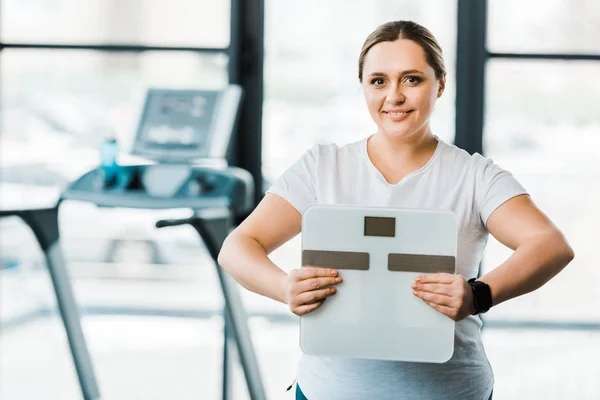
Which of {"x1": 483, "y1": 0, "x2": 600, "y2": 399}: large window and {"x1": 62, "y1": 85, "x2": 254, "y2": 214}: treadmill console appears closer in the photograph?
{"x1": 62, "y1": 85, "x2": 254, "y2": 214}: treadmill console

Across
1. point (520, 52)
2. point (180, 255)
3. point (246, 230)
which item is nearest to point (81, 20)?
point (180, 255)

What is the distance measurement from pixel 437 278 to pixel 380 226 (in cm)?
10

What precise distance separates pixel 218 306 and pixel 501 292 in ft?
11.9

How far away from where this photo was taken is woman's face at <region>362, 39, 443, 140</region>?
3.94 feet

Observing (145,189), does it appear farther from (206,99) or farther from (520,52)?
(520,52)

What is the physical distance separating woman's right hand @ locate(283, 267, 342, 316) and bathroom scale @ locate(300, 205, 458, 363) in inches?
0.4

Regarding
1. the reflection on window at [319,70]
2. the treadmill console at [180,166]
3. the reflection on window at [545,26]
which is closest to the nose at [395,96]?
the treadmill console at [180,166]

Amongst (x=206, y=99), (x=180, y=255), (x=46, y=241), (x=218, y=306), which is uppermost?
(x=206, y=99)

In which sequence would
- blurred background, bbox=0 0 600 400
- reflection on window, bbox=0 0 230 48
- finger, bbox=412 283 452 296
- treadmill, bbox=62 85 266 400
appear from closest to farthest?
1. finger, bbox=412 283 452 296
2. treadmill, bbox=62 85 266 400
3. blurred background, bbox=0 0 600 400
4. reflection on window, bbox=0 0 230 48

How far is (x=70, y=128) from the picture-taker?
421 centimetres

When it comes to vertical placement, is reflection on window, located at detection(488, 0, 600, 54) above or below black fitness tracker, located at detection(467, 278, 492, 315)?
above

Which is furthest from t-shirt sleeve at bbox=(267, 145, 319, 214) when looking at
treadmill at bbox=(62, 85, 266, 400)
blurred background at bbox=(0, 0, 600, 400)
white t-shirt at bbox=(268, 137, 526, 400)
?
blurred background at bbox=(0, 0, 600, 400)

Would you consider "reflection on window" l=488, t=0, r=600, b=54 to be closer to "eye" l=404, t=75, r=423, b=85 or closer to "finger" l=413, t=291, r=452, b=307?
"eye" l=404, t=75, r=423, b=85

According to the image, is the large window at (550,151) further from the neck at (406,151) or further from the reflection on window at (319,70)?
the neck at (406,151)
